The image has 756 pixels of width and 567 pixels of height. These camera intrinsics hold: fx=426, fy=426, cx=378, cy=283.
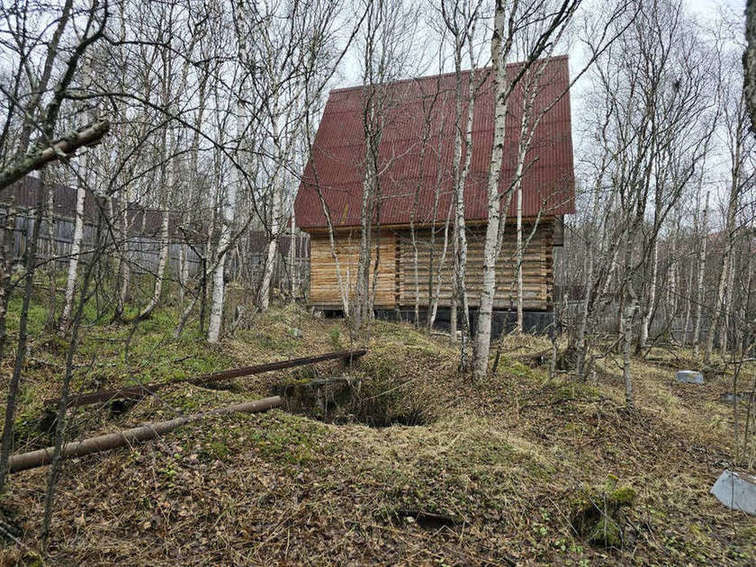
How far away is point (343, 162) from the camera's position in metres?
14.6

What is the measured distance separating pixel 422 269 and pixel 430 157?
3711 millimetres

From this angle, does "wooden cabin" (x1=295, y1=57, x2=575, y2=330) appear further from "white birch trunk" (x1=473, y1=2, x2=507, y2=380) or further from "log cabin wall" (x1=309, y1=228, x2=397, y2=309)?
"white birch trunk" (x1=473, y1=2, x2=507, y2=380)

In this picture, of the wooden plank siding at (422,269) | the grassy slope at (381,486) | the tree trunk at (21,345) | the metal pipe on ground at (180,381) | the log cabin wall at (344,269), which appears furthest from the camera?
the log cabin wall at (344,269)

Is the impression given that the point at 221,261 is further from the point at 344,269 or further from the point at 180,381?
the point at 344,269

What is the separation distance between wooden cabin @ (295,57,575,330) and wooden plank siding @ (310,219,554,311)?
3cm

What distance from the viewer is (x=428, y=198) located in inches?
516

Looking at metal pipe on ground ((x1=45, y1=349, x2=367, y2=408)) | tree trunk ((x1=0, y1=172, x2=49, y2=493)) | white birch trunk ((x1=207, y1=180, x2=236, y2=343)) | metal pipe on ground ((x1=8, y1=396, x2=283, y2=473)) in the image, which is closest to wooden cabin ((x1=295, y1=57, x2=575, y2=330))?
white birch trunk ((x1=207, y1=180, x2=236, y2=343))

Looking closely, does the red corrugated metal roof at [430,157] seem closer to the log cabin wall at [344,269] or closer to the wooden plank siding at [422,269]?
the wooden plank siding at [422,269]

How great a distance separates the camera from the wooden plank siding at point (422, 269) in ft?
41.2

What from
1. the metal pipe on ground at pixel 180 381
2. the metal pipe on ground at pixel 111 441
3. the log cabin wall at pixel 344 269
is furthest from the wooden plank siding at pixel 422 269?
the metal pipe on ground at pixel 111 441

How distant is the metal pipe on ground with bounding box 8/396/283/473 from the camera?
2885 millimetres

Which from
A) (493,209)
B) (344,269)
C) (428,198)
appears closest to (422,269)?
(428,198)

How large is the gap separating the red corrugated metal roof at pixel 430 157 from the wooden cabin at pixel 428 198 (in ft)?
0.11

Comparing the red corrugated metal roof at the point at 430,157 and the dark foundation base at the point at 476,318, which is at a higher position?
the red corrugated metal roof at the point at 430,157
